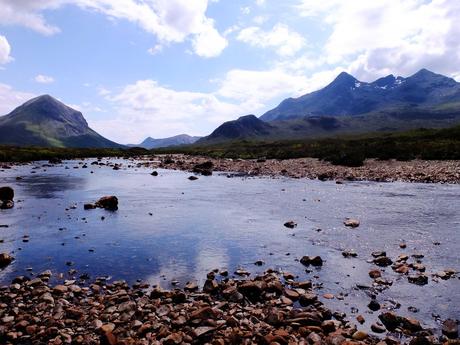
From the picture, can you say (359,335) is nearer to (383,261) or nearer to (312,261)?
(312,261)

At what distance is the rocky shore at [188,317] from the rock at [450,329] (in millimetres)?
28

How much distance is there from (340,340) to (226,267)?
7.79m

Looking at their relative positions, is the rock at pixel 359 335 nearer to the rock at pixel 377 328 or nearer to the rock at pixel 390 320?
the rock at pixel 377 328

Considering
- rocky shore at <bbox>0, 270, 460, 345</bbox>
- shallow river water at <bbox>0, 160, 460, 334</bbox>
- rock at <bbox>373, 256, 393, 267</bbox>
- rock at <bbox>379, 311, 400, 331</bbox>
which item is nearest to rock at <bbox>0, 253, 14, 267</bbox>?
shallow river water at <bbox>0, 160, 460, 334</bbox>

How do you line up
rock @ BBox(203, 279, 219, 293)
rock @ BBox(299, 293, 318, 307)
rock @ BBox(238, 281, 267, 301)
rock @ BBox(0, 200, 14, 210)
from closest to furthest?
rock @ BBox(299, 293, 318, 307)
rock @ BBox(238, 281, 267, 301)
rock @ BBox(203, 279, 219, 293)
rock @ BBox(0, 200, 14, 210)

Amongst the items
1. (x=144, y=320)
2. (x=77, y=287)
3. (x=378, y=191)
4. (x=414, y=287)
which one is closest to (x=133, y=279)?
(x=77, y=287)

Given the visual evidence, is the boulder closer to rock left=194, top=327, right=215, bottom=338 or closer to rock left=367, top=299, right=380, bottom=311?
rock left=194, top=327, right=215, bottom=338

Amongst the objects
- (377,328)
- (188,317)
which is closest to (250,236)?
(188,317)

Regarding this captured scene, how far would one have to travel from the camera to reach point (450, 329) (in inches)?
468

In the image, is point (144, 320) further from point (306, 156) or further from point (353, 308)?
point (306, 156)

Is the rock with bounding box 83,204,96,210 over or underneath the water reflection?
underneath

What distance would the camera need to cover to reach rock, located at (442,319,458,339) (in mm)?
11727

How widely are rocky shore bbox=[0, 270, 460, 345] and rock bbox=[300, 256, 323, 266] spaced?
266 centimetres

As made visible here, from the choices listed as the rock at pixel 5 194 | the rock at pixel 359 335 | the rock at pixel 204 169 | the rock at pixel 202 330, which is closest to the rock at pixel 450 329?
the rock at pixel 359 335
